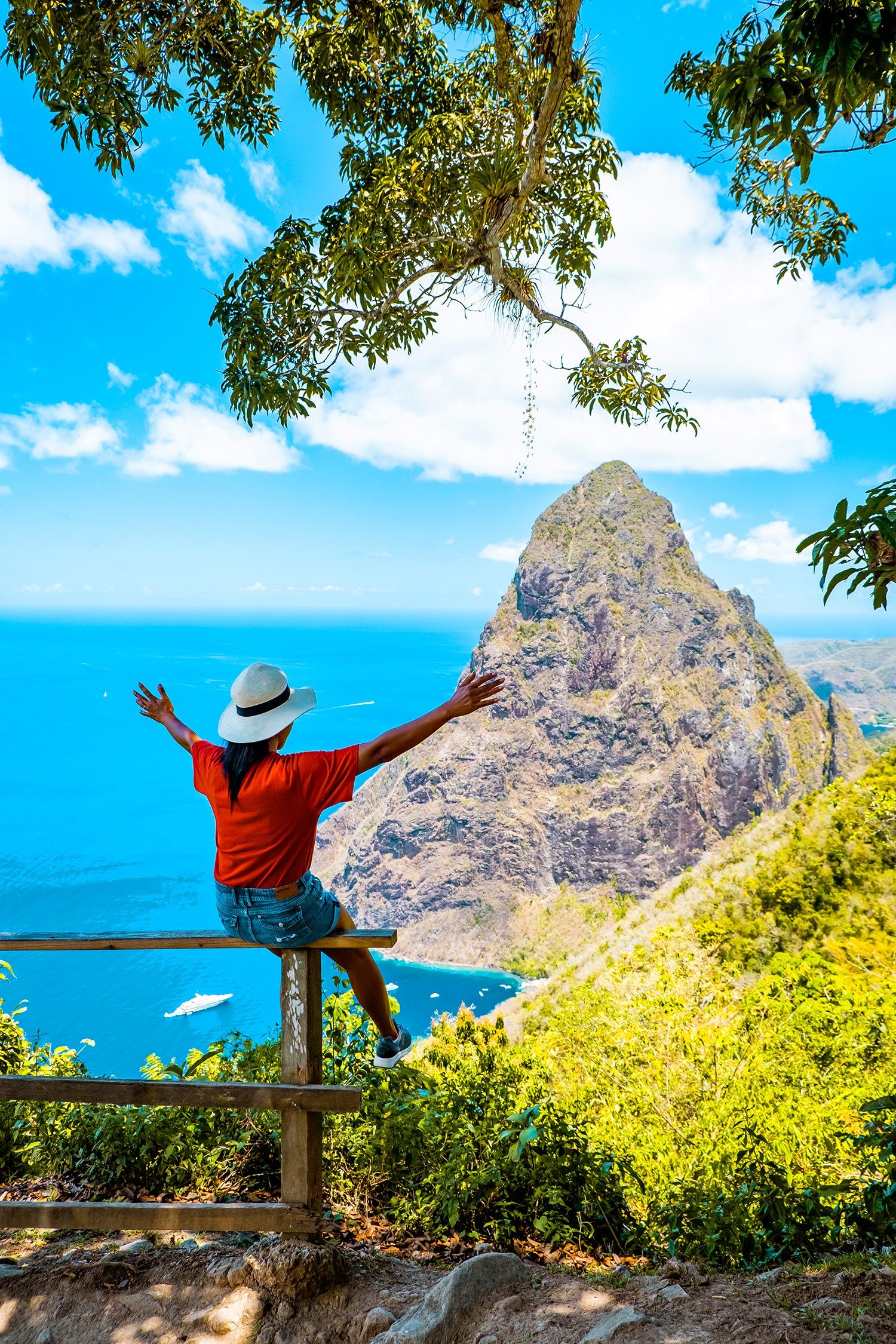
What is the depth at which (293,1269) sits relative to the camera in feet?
5.68

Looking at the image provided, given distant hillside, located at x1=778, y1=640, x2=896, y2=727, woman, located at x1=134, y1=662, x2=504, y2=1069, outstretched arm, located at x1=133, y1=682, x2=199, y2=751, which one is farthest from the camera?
distant hillside, located at x1=778, y1=640, x2=896, y2=727

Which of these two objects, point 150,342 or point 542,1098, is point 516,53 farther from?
point 150,342

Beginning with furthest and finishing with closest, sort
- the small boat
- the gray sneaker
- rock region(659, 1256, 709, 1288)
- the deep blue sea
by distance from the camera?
1. the deep blue sea
2. the small boat
3. the gray sneaker
4. rock region(659, 1256, 709, 1288)

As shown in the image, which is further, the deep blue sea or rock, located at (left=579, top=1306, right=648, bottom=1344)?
the deep blue sea

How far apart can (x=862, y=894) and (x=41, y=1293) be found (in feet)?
21.1

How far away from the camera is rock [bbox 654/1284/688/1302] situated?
178 cm

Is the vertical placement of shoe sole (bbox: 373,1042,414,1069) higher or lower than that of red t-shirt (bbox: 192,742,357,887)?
lower

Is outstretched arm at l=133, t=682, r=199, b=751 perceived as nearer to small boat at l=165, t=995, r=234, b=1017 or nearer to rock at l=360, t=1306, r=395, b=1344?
rock at l=360, t=1306, r=395, b=1344

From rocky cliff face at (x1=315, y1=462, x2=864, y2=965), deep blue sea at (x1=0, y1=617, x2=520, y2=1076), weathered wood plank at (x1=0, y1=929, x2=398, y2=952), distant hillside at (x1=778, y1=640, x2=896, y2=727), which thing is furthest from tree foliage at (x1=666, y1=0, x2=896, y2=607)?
distant hillside at (x1=778, y1=640, x2=896, y2=727)

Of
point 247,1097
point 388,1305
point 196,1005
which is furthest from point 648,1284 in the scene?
point 196,1005

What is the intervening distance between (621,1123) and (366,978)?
2.46m

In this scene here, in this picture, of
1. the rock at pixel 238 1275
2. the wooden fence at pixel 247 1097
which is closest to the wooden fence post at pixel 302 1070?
the wooden fence at pixel 247 1097

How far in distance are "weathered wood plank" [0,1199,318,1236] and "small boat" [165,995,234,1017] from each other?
1775 inches

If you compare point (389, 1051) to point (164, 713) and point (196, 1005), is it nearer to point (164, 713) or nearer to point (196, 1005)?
point (164, 713)
